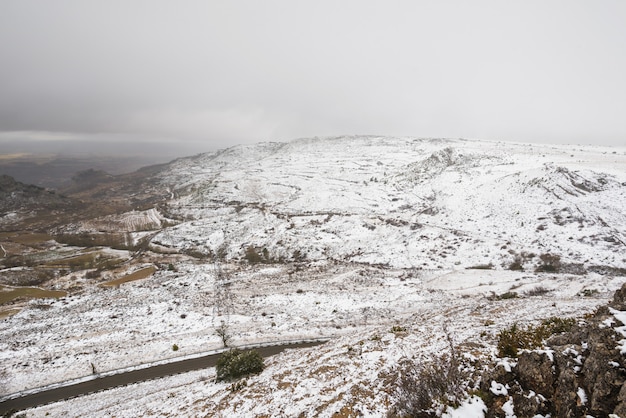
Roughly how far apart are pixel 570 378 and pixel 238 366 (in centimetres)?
2057

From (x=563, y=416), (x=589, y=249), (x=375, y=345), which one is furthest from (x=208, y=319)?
(x=589, y=249)

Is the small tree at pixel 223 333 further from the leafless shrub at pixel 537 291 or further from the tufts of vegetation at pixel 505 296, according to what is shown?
the leafless shrub at pixel 537 291

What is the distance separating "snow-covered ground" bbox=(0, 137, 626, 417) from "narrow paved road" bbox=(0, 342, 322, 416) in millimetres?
1412

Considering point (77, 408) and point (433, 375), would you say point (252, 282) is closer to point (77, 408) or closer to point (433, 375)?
point (77, 408)

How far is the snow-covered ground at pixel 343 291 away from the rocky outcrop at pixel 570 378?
473 centimetres

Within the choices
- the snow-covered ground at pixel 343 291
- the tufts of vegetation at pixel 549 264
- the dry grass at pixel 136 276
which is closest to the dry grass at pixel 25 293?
the snow-covered ground at pixel 343 291

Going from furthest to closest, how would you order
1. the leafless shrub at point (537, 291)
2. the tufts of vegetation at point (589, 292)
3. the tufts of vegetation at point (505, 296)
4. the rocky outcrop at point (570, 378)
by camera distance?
the leafless shrub at point (537, 291) → the tufts of vegetation at point (505, 296) → the tufts of vegetation at point (589, 292) → the rocky outcrop at point (570, 378)

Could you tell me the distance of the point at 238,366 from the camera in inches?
875

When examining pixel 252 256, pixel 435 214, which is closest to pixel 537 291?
pixel 435 214

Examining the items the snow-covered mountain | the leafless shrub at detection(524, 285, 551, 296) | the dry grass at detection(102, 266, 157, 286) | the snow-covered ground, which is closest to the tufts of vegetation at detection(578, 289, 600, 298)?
the snow-covered ground

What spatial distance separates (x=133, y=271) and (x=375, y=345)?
57.2 meters

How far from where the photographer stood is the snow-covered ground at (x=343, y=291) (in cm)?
1947

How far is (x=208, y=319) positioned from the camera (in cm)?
3784

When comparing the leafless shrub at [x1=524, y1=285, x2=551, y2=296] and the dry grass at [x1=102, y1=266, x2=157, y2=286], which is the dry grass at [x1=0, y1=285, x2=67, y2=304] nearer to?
the dry grass at [x1=102, y1=266, x2=157, y2=286]
